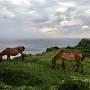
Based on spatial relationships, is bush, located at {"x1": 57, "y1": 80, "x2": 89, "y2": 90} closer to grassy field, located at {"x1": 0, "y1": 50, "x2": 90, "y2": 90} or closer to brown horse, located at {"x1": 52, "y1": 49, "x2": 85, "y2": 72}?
grassy field, located at {"x1": 0, "y1": 50, "x2": 90, "y2": 90}

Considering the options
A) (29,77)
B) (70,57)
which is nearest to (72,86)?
(29,77)

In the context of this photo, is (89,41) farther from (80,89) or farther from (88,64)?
(80,89)

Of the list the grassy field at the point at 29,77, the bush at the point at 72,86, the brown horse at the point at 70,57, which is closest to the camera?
the bush at the point at 72,86

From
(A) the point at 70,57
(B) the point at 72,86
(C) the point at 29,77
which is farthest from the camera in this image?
(A) the point at 70,57

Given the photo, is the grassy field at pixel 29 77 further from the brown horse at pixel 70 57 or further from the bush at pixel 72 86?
the brown horse at pixel 70 57

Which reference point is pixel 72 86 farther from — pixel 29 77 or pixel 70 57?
pixel 70 57

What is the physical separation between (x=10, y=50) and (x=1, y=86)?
55.5ft

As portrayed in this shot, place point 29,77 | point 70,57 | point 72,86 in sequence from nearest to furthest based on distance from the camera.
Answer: point 72,86 → point 29,77 → point 70,57

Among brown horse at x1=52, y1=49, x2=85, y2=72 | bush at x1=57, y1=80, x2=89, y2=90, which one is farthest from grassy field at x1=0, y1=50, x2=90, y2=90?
brown horse at x1=52, y1=49, x2=85, y2=72

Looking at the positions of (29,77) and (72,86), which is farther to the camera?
(29,77)

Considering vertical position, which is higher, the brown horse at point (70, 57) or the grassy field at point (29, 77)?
the brown horse at point (70, 57)

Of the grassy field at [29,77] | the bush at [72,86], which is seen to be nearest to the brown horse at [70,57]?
the grassy field at [29,77]

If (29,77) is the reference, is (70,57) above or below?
above

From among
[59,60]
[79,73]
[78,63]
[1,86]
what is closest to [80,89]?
[1,86]
